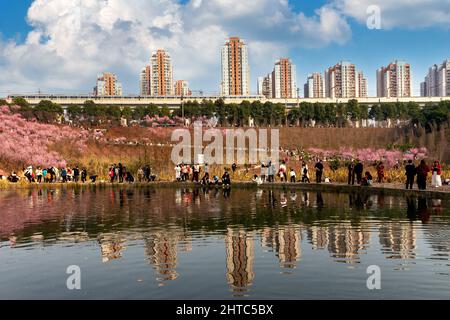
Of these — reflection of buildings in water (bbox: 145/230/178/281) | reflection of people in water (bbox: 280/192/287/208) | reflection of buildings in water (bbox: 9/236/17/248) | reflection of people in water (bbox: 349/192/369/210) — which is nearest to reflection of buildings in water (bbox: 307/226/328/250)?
reflection of buildings in water (bbox: 145/230/178/281)

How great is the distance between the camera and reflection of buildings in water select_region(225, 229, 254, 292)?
31.2ft

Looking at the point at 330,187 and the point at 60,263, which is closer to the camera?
the point at 60,263

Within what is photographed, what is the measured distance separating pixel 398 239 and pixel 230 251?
13.1ft

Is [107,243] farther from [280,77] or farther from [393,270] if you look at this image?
[280,77]

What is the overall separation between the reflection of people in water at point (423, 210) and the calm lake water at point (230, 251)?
0.10ft

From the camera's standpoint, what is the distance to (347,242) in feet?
42.1

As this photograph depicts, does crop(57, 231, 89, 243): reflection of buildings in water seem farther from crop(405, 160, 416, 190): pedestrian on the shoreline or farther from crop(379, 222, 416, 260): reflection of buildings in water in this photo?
crop(405, 160, 416, 190): pedestrian on the shoreline

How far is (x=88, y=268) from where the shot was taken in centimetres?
1080

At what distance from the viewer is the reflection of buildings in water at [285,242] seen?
438 inches

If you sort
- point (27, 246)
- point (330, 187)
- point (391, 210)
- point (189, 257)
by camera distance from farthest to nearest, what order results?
point (330, 187) < point (391, 210) < point (27, 246) < point (189, 257)

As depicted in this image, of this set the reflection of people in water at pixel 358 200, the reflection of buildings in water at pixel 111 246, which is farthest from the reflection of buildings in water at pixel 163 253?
the reflection of people in water at pixel 358 200

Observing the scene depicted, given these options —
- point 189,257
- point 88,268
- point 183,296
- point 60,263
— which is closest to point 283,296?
point 183,296

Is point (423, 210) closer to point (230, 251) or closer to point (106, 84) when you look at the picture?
point (230, 251)
